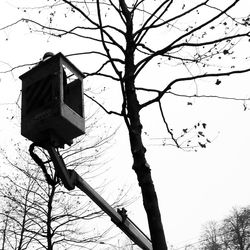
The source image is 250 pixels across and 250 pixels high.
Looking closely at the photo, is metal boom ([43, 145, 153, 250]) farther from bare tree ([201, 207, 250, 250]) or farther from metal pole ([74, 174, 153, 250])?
bare tree ([201, 207, 250, 250])

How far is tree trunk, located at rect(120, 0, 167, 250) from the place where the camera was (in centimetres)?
434

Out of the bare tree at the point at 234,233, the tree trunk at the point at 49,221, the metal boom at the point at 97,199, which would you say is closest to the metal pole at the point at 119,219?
the metal boom at the point at 97,199

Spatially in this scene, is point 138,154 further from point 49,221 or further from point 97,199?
point 49,221

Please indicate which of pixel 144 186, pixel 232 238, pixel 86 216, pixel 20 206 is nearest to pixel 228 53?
pixel 144 186

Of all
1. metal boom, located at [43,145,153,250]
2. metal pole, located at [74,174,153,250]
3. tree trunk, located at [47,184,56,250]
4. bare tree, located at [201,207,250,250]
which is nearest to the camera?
metal boom, located at [43,145,153,250]

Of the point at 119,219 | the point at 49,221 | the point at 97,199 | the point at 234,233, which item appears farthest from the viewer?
the point at 234,233

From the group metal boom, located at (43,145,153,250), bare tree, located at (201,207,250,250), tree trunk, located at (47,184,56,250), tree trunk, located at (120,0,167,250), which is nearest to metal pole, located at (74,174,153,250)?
metal boom, located at (43,145,153,250)

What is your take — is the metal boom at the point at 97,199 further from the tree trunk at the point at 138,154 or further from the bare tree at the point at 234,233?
the bare tree at the point at 234,233

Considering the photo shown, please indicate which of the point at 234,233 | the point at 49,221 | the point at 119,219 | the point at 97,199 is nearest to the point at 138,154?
the point at 119,219

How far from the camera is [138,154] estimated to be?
188 inches

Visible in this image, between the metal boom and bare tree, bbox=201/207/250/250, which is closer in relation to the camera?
the metal boom

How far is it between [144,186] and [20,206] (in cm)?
843

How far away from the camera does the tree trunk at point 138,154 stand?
4340 mm

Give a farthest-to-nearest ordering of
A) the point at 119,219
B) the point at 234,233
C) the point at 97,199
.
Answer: the point at 234,233 < the point at 119,219 < the point at 97,199
